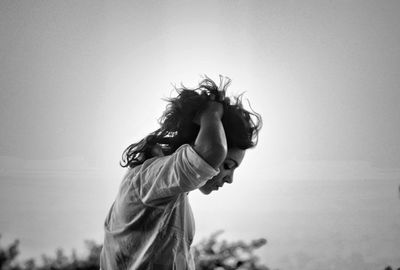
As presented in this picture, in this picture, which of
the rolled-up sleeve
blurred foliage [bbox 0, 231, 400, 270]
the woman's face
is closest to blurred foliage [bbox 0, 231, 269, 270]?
blurred foliage [bbox 0, 231, 400, 270]

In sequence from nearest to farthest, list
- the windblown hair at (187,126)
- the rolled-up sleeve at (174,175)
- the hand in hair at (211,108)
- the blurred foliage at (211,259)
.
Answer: the rolled-up sleeve at (174,175) → the hand in hair at (211,108) → the windblown hair at (187,126) → the blurred foliage at (211,259)

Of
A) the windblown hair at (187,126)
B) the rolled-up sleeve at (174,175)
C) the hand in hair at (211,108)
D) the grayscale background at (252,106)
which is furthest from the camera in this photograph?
the grayscale background at (252,106)

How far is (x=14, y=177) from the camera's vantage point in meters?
3.41

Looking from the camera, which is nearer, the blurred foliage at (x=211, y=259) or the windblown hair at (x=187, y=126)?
the windblown hair at (x=187, y=126)

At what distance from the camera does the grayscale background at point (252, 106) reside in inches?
139

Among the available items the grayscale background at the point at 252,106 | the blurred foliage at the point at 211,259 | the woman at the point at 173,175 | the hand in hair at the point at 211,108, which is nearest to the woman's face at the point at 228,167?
the woman at the point at 173,175

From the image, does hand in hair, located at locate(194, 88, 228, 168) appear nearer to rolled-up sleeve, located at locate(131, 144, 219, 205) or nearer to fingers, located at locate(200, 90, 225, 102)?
rolled-up sleeve, located at locate(131, 144, 219, 205)

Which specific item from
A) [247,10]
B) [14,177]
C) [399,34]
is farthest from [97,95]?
[399,34]

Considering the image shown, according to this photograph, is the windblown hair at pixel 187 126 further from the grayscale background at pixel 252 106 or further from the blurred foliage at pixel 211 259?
the grayscale background at pixel 252 106

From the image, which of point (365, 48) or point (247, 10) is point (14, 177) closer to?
point (247, 10)

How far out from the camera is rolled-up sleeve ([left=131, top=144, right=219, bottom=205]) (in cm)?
52

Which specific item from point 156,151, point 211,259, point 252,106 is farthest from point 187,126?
point 252,106

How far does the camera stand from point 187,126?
76cm

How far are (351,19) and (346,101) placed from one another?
751 mm
